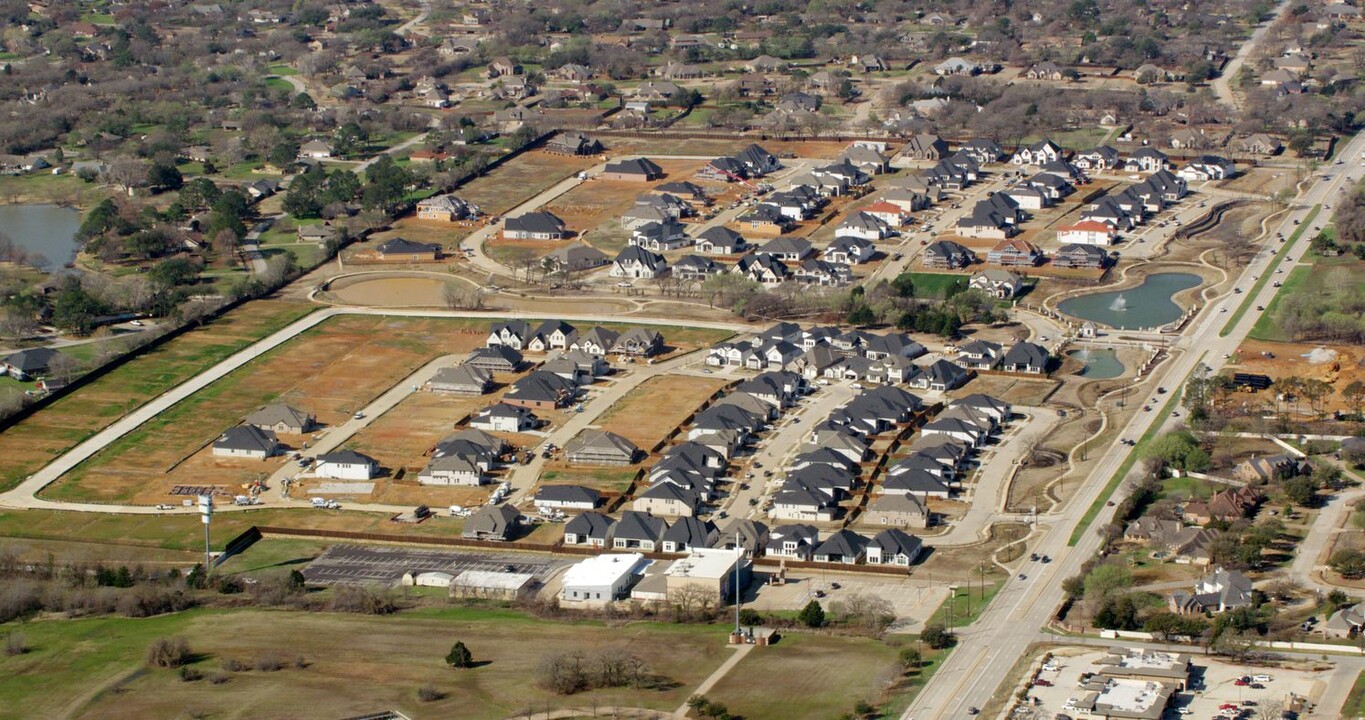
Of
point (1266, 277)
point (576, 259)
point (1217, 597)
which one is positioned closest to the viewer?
point (1217, 597)

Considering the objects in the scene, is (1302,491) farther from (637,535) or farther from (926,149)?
(926,149)

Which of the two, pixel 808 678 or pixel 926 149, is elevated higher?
pixel 808 678

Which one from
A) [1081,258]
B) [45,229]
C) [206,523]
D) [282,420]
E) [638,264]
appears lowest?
[1081,258]

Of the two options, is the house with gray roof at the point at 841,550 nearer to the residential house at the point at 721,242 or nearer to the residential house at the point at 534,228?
the residential house at the point at 721,242

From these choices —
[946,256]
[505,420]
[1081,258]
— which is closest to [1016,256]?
[1081,258]

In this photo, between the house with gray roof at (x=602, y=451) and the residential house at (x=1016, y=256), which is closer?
the house with gray roof at (x=602, y=451)

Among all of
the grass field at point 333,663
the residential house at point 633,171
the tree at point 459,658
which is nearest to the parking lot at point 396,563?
the grass field at point 333,663
